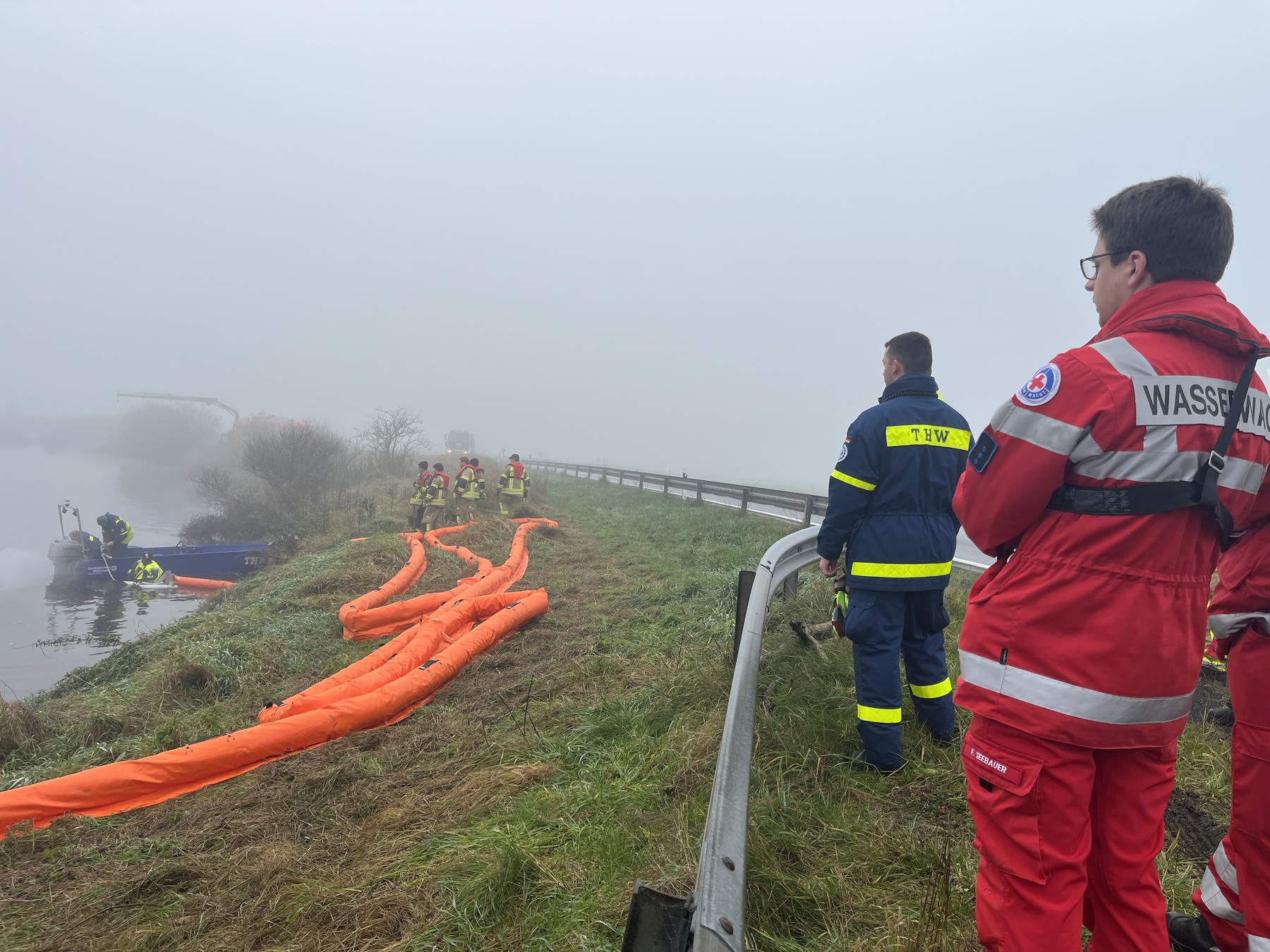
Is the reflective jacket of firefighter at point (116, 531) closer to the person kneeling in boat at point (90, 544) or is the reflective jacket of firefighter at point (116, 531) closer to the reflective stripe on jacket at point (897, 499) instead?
the person kneeling in boat at point (90, 544)

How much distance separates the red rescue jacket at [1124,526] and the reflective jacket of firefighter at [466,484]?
49.6 ft

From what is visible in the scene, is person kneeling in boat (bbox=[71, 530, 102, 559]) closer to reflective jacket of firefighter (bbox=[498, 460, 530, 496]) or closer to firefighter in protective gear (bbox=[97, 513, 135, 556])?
firefighter in protective gear (bbox=[97, 513, 135, 556])

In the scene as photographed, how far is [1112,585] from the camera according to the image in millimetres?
1467

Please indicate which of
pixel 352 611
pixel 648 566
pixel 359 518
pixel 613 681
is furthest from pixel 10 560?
pixel 613 681

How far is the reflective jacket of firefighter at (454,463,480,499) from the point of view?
15797 mm

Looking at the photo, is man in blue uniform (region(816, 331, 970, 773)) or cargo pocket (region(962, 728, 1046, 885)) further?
man in blue uniform (region(816, 331, 970, 773))

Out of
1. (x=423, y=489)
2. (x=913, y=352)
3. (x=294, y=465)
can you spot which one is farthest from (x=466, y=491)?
(x=913, y=352)

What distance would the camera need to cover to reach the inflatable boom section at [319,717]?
3.78 meters

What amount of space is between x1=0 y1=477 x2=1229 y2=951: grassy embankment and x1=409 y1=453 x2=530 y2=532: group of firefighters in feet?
29.6

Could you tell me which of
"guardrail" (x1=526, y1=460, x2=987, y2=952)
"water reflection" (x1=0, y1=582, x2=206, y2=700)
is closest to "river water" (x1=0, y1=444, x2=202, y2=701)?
"water reflection" (x1=0, y1=582, x2=206, y2=700)

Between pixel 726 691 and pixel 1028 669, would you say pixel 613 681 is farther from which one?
pixel 1028 669

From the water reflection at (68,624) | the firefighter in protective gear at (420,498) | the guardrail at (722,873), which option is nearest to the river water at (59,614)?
the water reflection at (68,624)

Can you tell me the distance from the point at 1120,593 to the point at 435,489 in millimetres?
14860

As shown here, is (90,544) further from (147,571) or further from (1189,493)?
(1189,493)
